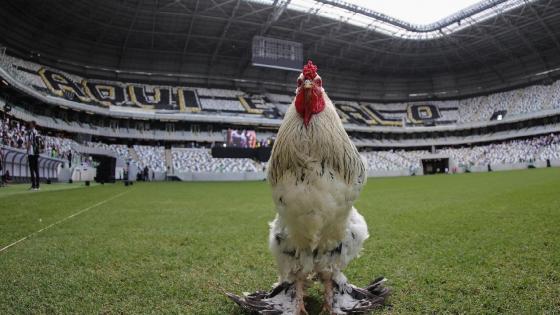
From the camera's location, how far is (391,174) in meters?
46.0

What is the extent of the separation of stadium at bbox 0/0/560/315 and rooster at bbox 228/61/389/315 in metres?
0.01

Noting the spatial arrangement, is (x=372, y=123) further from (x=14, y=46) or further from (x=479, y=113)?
(x=14, y=46)

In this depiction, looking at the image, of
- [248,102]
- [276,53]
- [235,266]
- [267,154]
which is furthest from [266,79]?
[235,266]

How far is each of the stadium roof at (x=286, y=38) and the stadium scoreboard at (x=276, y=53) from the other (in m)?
1.30

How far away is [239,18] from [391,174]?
26.0 metres

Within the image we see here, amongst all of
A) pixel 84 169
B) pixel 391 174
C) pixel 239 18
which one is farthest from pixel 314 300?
pixel 391 174

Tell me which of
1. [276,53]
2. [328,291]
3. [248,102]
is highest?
[276,53]

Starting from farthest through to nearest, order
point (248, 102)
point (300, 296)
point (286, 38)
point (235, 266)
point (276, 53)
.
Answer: point (248, 102)
point (286, 38)
point (276, 53)
point (235, 266)
point (300, 296)

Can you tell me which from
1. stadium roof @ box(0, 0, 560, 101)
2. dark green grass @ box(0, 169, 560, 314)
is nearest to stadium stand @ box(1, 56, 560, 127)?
stadium roof @ box(0, 0, 560, 101)

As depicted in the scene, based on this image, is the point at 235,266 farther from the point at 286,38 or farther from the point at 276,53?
the point at 286,38

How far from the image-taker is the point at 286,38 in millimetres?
43375

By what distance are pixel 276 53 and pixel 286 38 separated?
3016mm

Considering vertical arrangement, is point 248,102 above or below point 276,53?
below

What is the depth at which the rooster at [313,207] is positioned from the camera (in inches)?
90.9
